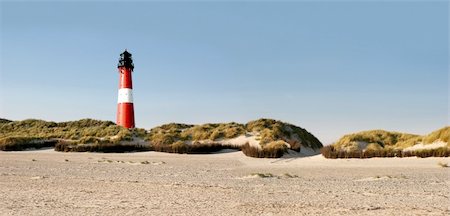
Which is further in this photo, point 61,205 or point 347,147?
point 347,147

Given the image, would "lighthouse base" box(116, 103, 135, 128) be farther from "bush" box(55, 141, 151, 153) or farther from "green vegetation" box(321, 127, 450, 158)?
"green vegetation" box(321, 127, 450, 158)

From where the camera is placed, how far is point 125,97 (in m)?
36.3

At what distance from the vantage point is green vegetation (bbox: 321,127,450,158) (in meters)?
18.8

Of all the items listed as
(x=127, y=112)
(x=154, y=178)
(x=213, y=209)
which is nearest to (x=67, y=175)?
(x=154, y=178)

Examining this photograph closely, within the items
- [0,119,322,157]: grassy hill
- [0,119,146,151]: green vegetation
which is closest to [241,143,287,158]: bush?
[0,119,322,157]: grassy hill

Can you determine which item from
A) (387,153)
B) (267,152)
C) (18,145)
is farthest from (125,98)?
(387,153)

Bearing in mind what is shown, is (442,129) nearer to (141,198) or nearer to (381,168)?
(381,168)

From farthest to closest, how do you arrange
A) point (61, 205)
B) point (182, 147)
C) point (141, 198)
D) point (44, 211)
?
point (182, 147) → point (141, 198) → point (61, 205) → point (44, 211)

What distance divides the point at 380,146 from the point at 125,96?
19.7 m

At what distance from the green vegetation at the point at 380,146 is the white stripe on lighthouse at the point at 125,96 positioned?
1697cm

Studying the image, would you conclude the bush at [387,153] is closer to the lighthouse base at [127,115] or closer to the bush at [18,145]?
the bush at [18,145]

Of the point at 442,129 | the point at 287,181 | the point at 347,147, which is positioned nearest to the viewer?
the point at 287,181

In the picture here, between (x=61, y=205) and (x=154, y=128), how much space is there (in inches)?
1199

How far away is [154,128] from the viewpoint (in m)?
38.6
